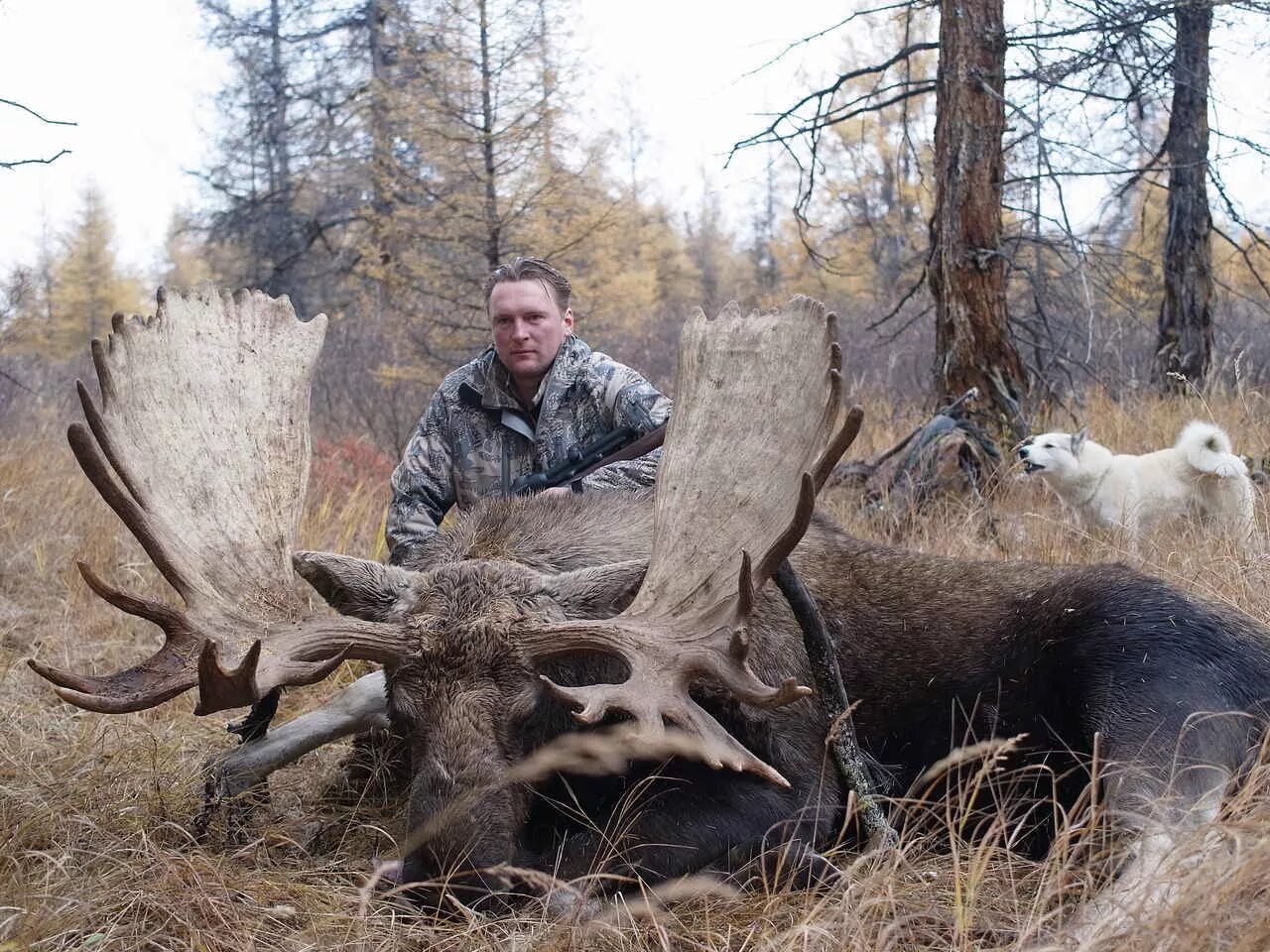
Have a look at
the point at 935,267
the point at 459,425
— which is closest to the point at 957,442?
the point at 935,267

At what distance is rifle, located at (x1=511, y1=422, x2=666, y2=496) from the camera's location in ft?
15.9

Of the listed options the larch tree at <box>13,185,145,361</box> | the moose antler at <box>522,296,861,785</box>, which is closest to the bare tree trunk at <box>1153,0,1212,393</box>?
the moose antler at <box>522,296,861,785</box>

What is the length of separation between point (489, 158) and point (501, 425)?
21.6ft

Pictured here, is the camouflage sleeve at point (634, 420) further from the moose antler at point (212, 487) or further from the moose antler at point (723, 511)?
the moose antler at point (212, 487)

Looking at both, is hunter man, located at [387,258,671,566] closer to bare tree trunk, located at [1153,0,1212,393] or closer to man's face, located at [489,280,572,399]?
man's face, located at [489,280,572,399]

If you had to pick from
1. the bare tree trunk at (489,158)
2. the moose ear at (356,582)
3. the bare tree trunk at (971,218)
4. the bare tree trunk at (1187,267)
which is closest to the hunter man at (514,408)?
the moose ear at (356,582)

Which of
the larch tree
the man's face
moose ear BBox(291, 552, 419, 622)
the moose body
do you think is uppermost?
the larch tree

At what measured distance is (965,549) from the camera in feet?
19.7

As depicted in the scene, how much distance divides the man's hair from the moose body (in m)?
1.75

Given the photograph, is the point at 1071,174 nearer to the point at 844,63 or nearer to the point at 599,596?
the point at 599,596

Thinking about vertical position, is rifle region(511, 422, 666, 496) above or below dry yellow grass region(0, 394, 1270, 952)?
above

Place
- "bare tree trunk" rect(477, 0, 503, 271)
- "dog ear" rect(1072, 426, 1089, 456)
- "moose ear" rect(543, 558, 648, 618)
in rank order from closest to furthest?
"moose ear" rect(543, 558, 648, 618) < "dog ear" rect(1072, 426, 1089, 456) < "bare tree trunk" rect(477, 0, 503, 271)

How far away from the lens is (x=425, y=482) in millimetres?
5352

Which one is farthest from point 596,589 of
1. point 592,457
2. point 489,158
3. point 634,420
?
point 489,158
